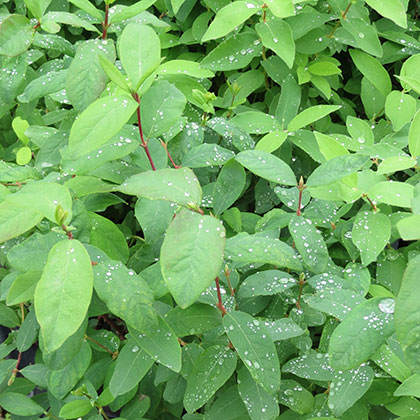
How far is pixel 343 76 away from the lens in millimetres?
1843

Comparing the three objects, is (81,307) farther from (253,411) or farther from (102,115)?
(253,411)

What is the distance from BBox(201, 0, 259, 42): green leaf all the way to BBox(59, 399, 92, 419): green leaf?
3.03ft

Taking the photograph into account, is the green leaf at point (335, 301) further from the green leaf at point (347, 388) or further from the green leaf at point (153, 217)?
the green leaf at point (153, 217)

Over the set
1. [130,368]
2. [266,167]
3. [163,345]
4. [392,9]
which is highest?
[392,9]

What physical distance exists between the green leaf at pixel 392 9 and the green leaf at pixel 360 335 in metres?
0.81

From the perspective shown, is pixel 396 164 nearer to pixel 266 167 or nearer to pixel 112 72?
pixel 266 167

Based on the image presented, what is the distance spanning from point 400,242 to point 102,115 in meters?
1.28

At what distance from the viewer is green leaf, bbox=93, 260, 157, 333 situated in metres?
0.81

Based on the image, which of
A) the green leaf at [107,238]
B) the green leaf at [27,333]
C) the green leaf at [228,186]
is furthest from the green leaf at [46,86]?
the green leaf at [27,333]

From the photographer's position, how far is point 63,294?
703mm

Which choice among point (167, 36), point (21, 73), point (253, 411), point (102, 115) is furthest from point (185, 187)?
point (167, 36)

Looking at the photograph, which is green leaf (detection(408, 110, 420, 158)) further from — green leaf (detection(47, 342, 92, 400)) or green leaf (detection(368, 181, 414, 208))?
green leaf (detection(47, 342, 92, 400))

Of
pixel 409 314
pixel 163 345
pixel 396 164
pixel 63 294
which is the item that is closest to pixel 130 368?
pixel 163 345

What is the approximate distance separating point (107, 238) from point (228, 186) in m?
0.32
